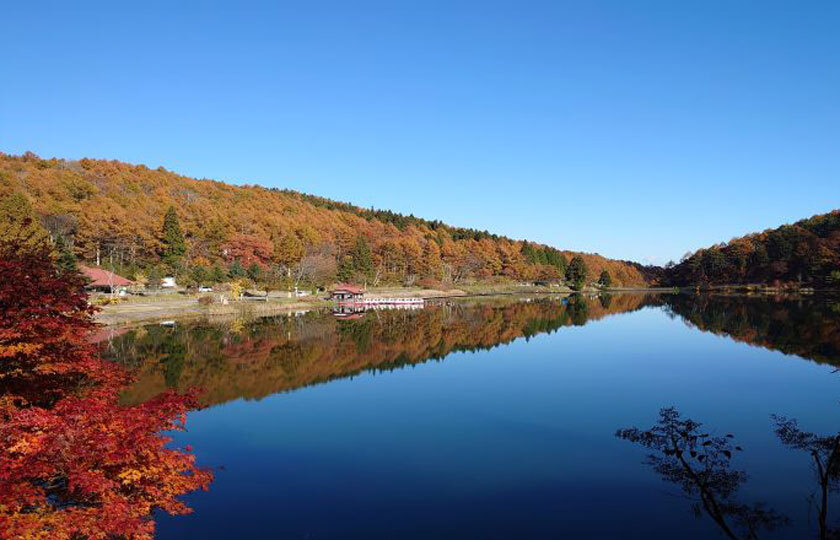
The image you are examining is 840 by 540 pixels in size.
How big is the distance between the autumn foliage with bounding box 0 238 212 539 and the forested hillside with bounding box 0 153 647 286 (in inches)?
1651

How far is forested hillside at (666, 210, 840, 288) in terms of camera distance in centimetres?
7556

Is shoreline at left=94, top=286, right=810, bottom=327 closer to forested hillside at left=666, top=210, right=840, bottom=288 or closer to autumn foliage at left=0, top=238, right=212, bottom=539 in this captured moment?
autumn foliage at left=0, top=238, right=212, bottom=539

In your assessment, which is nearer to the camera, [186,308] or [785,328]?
[785,328]

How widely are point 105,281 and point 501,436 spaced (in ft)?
152

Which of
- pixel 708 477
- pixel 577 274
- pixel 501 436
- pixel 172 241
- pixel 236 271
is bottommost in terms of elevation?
pixel 501 436

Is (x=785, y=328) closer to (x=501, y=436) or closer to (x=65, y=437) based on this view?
(x=501, y=436)

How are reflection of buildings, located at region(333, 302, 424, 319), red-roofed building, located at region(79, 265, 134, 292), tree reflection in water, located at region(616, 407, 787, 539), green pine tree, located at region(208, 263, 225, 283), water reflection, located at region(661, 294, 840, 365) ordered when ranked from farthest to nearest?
green pine tree, located at region(208, 263, 225, 283)
red-roofed building, located at region(79, 265, 134, 292)
reflection of buildings, located at region(333, 302, 424, 319)
water reflection, located at region(661, 294, 840, 365)
tree reflection in water, located at region(616, 407, 787, 539)

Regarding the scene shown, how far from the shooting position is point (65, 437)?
19.6 feet

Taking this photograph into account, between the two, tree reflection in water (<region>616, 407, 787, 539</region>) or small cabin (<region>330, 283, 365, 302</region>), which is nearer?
tree reflection in water (<region>616, 407, 787, 539</region>)

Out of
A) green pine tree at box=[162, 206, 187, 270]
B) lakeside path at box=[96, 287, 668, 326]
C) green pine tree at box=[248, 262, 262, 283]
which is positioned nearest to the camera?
lakeside path at box=[96, 287, 668, 326]

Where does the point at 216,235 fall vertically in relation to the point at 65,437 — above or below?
above

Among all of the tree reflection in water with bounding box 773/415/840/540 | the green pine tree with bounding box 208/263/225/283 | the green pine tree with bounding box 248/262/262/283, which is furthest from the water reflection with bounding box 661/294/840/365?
the green pine tree with bounding box 208/263/225/283

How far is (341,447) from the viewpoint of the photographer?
36.5 ft

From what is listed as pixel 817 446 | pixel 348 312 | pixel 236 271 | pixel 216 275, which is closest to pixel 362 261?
pixel 236 271
